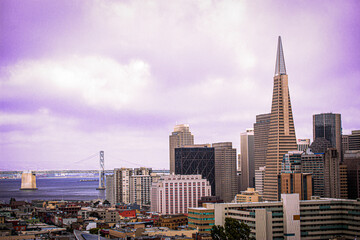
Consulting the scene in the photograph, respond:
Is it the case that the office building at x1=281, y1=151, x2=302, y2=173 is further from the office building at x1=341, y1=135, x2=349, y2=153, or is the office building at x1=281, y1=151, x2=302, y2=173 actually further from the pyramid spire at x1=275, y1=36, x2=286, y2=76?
the office building at x1=341, y1=135, x2=349, y2=153

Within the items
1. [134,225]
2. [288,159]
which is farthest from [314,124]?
[134,225]

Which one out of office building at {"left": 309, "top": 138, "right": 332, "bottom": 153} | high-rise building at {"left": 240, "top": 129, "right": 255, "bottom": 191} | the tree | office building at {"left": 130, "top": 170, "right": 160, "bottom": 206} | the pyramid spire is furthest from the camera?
high-rise building at {"left": 240, "top": 129, "right": 255, "bottom": 191}

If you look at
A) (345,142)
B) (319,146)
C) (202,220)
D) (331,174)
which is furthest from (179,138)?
(202,220)

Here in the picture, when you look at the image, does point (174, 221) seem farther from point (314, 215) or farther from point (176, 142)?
point (176, 142)

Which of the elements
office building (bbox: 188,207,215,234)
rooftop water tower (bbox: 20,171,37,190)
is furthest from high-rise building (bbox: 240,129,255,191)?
office building (bbox: 188,207,215,234)

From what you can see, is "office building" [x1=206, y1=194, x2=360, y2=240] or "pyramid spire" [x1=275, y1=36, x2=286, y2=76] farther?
"pyramid spire" [x1=275, y1=36, x2=286, y2=76]

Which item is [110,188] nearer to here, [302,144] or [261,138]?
[261,138]
